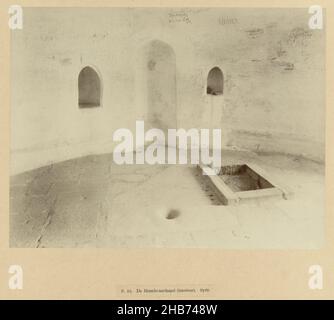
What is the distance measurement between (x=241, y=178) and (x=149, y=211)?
2.95 meters

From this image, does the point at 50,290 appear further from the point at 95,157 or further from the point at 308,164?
the point at 308,164

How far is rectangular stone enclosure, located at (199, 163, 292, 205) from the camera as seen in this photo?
6.68 meters

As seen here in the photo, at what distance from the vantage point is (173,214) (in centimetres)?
641

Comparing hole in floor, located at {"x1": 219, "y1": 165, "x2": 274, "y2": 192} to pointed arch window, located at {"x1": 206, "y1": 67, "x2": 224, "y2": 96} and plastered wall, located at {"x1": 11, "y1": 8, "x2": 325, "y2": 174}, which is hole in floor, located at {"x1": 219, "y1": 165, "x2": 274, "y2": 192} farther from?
pointed arch window, located at {"x1": 206, "y1": 67, "x2": 224, "y2": 96}

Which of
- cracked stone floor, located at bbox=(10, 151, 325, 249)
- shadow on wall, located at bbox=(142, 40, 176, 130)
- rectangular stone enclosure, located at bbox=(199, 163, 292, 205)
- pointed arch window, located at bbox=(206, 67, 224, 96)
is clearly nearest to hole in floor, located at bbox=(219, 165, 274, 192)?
rectangular stone enclosure, located at bbox=(199, 163, 292, 205)

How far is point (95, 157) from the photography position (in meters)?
9.29

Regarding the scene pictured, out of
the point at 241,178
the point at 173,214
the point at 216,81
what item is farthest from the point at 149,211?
the point at 216,81

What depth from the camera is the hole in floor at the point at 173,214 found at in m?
6.33

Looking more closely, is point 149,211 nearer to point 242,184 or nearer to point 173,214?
point 173,214

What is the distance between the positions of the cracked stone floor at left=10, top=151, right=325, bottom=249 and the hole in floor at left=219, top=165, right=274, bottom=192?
47cm

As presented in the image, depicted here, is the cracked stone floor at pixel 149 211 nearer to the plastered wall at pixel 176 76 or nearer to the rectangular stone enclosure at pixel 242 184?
the rectangular stone enclosure at pixel 242 184

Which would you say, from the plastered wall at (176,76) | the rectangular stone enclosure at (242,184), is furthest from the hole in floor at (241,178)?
the plastered wall at (176,76)

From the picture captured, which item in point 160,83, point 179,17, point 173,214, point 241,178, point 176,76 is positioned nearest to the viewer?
point 173,214

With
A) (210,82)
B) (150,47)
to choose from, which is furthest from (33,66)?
(210,82)
